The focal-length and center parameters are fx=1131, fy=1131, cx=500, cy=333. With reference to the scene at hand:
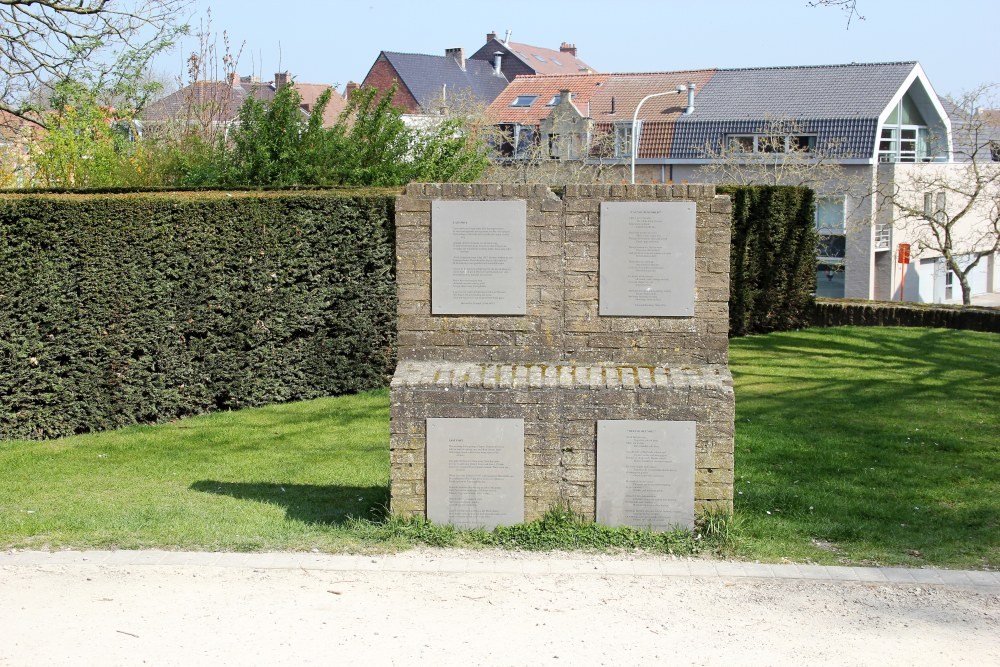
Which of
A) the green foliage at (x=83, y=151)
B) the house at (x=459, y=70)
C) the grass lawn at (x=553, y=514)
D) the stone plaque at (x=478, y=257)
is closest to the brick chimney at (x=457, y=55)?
the house at (x=459, y=70)

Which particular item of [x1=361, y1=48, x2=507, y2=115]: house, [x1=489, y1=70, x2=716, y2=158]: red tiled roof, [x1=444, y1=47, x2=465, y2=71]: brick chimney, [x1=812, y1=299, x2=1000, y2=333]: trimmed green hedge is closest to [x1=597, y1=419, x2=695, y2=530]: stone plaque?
[x1=812, y1=299, x2=1000, y2=333]: trimmed green hedge

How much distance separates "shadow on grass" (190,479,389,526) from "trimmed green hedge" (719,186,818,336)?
39.2ft

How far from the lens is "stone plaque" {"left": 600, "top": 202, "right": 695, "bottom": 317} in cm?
766

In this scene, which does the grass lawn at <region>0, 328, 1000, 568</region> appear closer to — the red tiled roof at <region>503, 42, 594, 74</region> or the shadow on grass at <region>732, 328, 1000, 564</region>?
the shadow on grass at <region>732, 328, 1000, 564</region>

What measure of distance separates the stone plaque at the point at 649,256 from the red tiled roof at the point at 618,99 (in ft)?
146

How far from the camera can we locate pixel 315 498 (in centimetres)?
883

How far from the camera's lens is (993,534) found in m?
7.84

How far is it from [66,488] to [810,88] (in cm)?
4629

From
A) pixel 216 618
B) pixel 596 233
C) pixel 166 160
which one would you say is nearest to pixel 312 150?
pixel 166 160

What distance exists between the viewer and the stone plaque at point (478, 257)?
25.2ft

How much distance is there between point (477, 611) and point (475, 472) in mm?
1361

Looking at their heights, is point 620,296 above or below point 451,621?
above

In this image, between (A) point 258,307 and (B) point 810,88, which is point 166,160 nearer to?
(A) point 258,307

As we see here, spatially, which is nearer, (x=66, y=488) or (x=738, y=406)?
(x=66, y=488)
